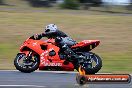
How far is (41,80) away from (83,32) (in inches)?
464

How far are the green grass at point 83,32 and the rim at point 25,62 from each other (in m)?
2.36

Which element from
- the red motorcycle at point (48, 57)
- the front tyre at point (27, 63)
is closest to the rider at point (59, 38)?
the red motorcycle at point (48, 57)

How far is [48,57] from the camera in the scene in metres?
13.2

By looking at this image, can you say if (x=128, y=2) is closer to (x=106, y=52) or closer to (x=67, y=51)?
(x=106, y=52)

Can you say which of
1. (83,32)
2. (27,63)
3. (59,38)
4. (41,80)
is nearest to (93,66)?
(59,38)

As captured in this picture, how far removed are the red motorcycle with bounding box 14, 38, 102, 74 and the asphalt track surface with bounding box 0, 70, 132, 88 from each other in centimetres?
21

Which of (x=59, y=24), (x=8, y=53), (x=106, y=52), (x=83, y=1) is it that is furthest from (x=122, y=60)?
(x=83, y=1)

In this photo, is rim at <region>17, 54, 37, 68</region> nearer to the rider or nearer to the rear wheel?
the rider

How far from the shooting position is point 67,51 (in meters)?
12.9

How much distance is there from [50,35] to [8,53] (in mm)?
5838

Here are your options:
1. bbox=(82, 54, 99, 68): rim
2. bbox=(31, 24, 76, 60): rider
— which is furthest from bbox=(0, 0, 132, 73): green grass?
bbox=(31, 24, 76, 60): rider

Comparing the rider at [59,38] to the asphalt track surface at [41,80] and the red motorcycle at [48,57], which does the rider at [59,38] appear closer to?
the red motorcycle at [48,57]

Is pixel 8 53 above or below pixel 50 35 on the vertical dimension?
below

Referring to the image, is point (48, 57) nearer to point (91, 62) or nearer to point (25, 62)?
point (25, 62)
